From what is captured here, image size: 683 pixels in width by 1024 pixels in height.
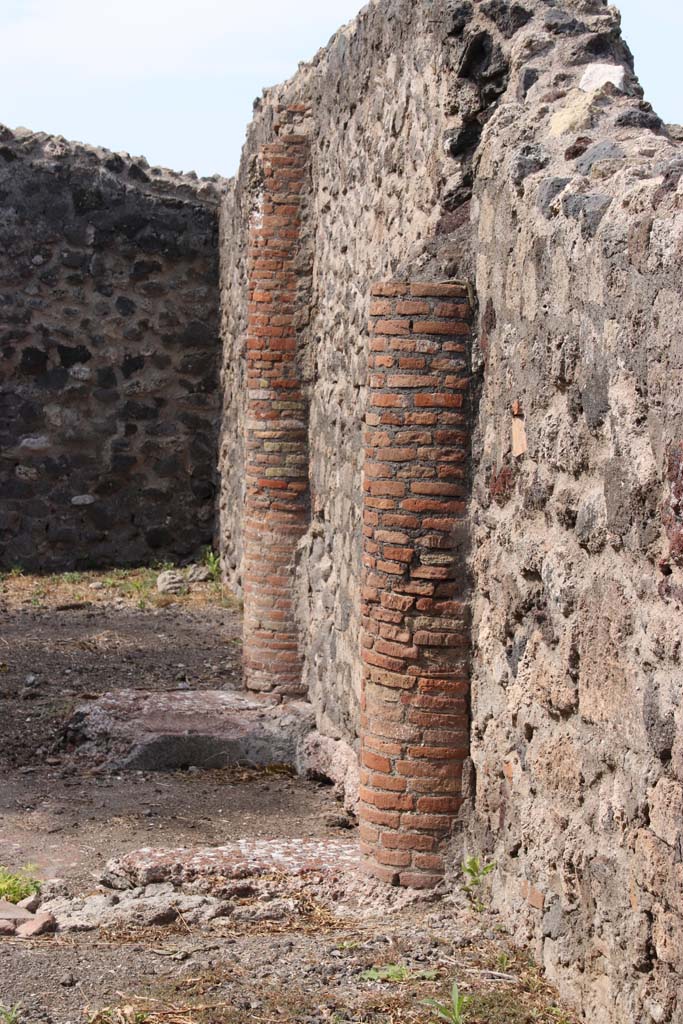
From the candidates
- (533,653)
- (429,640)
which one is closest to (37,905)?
(429,640)

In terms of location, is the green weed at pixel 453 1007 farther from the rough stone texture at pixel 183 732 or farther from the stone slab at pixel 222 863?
the rough stone texture at pixel 183 732

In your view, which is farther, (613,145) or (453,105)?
(453,105)

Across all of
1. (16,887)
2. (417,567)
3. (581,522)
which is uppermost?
(581,522)

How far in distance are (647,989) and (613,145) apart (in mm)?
2088

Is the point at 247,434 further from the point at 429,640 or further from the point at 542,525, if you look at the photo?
the point at 542,525

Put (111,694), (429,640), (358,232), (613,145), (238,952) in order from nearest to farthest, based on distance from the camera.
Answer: (613,145)
(238,952)
(429,640)
(358,232)
(111,694)

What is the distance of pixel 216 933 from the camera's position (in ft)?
13.3

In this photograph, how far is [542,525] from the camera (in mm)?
3619

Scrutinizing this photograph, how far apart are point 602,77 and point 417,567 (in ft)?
5.23

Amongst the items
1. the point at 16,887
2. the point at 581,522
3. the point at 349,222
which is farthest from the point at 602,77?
the point at 16,887

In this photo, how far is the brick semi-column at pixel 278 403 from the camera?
21.8 ft

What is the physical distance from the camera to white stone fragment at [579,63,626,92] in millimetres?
3884

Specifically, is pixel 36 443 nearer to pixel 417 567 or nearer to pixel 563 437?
pixel 417 567

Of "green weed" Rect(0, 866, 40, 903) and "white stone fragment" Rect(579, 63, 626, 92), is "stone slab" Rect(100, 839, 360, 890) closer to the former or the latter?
"green weed" Rect(0, 866, 40, 903)
